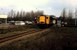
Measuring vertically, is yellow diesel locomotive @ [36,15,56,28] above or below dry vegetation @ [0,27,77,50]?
above

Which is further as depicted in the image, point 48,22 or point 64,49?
point 48,22

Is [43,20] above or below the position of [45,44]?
above

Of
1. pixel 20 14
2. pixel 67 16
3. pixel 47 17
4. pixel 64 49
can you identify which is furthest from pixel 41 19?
pixel 20 14

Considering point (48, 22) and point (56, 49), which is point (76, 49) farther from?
point (48, 22)

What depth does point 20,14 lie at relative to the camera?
496 feet

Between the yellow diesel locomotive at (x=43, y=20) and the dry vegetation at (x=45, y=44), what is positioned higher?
the yellow diesel locomotive at (x=43, y=20)

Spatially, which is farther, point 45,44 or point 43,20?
point 43,20

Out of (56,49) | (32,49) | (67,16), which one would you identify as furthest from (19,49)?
(67,16)

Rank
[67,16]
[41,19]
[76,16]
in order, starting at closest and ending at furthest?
[41,19] → [76,16] → [67,16]

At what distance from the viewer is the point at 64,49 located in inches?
617

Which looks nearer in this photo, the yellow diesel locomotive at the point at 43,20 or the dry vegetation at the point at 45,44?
the dry vegetation at the point at 45,44

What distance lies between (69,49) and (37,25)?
43.3 meters

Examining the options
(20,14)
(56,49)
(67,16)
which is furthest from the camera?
(20,14)

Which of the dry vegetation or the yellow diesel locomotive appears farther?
the yellow diesel locomotive
